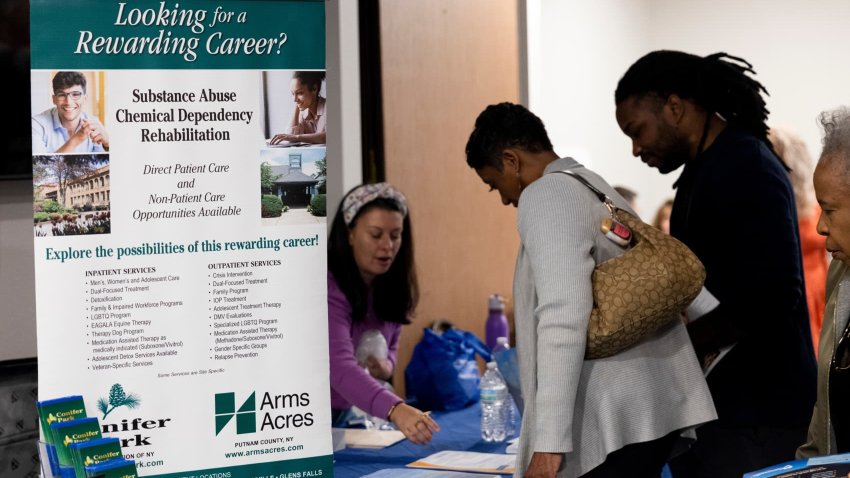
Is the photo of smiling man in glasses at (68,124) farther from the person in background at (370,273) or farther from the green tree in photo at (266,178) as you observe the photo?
the person in background at (370,273)

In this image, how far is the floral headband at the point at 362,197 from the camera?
3123mm

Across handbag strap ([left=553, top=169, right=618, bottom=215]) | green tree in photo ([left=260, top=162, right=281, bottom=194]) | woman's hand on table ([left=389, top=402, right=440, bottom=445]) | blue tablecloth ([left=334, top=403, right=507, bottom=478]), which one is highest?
green tree in photo ([left=260, top=162, right=281, bottom=194])

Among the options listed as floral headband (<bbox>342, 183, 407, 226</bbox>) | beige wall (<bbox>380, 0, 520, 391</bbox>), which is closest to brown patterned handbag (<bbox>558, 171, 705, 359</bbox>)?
floral headband (<bbox>342, 183, 407, 226</bbox>)

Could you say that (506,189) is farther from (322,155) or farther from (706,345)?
(706,345)

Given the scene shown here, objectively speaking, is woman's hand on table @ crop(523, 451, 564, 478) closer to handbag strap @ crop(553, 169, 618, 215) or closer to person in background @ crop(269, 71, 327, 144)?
handbag strap @ crop(553, 169, 618, 215)

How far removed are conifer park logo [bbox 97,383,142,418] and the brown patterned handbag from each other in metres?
0.92

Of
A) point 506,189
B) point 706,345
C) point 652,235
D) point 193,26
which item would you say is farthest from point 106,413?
point 706,345

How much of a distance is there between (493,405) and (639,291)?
112cm

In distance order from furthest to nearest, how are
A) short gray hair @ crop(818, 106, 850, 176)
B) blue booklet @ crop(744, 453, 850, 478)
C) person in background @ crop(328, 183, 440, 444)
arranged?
person in background @ crop(328, 183, 440, 444)
short gray hair @ crop(818, 106, 850, 176)
blue booklet @ crop(744, 453, 850, 478)

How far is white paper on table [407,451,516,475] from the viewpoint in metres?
2.33

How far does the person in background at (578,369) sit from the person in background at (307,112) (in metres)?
0.47

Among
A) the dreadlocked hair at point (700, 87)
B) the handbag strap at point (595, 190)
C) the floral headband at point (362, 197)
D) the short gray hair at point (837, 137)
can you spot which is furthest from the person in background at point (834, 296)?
the floral headband at point (362, 197)

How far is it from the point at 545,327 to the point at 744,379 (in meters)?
0.60

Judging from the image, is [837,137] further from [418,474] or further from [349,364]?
[349,364]
